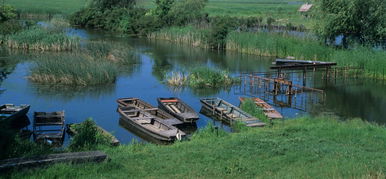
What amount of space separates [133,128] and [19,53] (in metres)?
24.2

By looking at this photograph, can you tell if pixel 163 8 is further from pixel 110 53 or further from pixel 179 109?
pixel 179 109

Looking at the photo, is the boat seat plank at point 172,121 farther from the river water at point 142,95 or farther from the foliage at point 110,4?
the foliage at point 110,4

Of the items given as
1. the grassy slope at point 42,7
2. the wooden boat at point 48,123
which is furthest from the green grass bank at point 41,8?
the wooden boat at point 48,123

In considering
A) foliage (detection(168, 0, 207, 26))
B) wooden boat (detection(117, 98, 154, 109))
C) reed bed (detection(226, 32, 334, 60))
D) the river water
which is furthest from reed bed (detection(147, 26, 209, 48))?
wooden boat (detection(117, 98, 154, 109))

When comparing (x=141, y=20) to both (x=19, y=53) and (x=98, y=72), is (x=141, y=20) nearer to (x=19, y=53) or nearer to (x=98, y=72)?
(x=19, y=53)

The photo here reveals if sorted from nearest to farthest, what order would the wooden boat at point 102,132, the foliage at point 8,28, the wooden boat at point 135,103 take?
the wooden boat at point 102,132
the wooden boat at point 135,103
the foliage at point 8,28

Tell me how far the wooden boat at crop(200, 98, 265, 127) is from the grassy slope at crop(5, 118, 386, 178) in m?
3.19

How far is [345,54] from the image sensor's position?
116 feet

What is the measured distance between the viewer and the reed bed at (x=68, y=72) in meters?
29.3

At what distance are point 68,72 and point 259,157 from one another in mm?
19177

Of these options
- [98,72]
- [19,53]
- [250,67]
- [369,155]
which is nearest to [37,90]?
[98,72]

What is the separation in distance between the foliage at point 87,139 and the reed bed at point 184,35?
1339 inches

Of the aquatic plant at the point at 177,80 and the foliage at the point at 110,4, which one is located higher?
the foliage at the point at 110,4

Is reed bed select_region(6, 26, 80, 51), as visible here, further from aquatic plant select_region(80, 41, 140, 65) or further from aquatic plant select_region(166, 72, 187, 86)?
aquatic plant select_region(166, 72, 187, 86)
